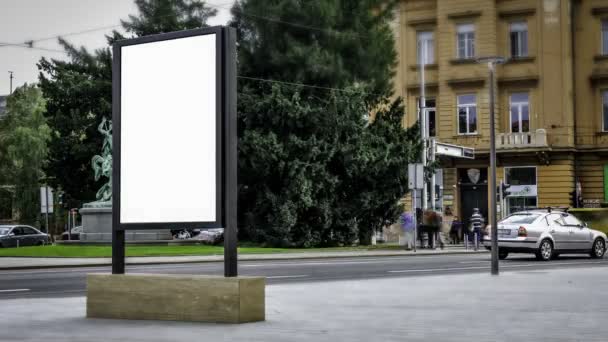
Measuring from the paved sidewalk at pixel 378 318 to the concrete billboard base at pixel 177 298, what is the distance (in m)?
0.21

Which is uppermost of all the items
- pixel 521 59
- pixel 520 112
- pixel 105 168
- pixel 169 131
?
pixel 521 59

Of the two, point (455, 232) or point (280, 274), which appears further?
point (455, 232)

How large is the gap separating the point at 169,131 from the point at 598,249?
78.9ft

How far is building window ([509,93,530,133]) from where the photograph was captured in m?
57.2

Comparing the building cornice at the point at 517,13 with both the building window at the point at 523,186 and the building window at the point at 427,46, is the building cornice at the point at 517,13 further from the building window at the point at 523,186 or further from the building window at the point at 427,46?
the building window at the point at 523,186

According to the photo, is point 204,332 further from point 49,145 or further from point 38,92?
point 38,92

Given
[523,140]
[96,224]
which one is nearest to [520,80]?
[523,140]

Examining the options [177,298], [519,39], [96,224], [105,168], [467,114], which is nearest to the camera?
[177,298]

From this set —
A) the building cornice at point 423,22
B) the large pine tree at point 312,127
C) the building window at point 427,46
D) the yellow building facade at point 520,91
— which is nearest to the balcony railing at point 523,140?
the yellow building facade at point 520,91

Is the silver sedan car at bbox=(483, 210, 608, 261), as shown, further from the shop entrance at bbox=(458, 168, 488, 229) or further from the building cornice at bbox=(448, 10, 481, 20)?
the building cornice at bbox=(448, 10, 481, 20)

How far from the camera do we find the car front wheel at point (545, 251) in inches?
1215

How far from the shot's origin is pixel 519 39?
188ft

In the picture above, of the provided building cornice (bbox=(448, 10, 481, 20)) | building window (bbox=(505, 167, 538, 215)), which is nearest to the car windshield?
building window (bbox=(505, 167, 538, 215))

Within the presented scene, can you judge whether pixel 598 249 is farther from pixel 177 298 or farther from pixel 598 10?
pixel 598 10
